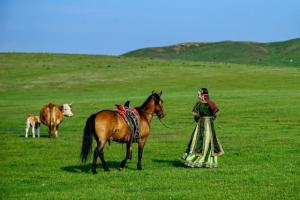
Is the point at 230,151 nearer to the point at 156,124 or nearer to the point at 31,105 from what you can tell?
the point at 156,124

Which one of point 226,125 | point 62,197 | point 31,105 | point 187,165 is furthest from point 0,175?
point 31,105

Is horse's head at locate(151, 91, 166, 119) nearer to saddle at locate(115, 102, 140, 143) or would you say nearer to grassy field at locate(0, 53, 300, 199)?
saddle at locate(115, 102, 140, 143)

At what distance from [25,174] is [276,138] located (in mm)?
12483

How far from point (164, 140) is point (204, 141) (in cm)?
861

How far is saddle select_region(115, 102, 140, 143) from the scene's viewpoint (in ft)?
56.2

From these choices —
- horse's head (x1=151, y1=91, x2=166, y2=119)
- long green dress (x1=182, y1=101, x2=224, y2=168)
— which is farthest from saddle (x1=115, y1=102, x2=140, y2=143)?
long green dress (x1=182, y1=101, x2=224, y2=168)

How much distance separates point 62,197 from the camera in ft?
43.0

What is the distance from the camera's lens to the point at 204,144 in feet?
58.2

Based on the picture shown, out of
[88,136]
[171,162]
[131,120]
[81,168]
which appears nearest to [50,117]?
[171,162]

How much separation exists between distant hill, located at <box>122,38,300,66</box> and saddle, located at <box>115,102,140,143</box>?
92087mm

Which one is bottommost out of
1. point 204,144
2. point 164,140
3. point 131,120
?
point 164,140

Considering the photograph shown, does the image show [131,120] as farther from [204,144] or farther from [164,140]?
[164,140]

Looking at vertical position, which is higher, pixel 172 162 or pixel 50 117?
pixel 50 117

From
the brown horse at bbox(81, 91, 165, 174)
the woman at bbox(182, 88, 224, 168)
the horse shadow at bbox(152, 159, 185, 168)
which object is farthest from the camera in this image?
the horse shadow at bbox(152, 159, 185, 168)
